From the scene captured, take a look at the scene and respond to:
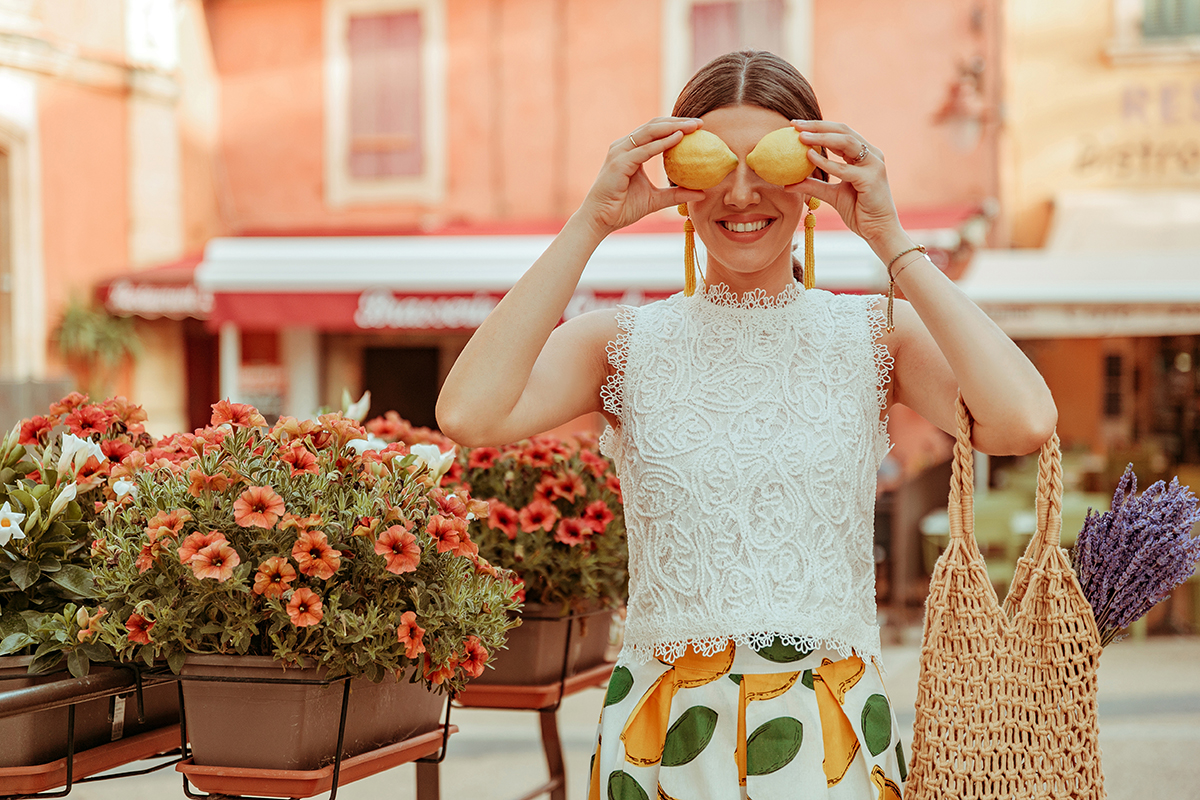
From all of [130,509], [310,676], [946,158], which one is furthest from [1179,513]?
[946,158]

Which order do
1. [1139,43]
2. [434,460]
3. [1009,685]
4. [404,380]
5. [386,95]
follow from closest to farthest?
[1009,685] < [434,460] < [1139,43] < [386,95] < [404,380]

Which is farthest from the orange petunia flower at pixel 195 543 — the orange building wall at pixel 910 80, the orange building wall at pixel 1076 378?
the orange building wall at pixel 1076 378

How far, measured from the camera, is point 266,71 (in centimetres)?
1164

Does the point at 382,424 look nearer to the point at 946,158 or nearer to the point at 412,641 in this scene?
the point at 412,641

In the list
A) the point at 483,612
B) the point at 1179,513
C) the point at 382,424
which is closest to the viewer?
the point at 1179,513

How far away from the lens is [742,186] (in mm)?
1488

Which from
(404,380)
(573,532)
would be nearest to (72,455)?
(573,532)

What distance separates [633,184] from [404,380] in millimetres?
10056

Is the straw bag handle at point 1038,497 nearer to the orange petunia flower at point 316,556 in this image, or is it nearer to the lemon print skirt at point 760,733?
the lemon print skirt at point 760,733

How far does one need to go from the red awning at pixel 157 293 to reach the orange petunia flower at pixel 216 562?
8189 mm

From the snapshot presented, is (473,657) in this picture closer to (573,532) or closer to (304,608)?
(304,608)

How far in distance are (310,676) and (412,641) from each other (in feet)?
0.47

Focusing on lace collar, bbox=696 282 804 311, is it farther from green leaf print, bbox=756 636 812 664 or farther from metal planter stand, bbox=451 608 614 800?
metal planter stand, bbox=451 608 614 800

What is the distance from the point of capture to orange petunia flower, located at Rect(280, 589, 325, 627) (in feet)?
5.09
